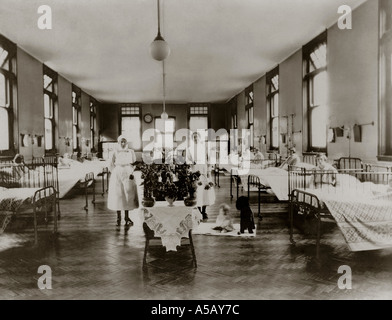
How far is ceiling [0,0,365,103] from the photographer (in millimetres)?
6336

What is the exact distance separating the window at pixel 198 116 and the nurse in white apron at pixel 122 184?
1589 cm

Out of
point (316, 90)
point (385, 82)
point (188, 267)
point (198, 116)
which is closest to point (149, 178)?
point (188, 267)

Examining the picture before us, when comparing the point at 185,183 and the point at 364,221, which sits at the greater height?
the point at 185,183

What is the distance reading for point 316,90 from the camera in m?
9.20

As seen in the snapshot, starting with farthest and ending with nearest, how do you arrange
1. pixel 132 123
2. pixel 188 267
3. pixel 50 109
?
pixel 132 123
pixel 50 109
pixel 188 267

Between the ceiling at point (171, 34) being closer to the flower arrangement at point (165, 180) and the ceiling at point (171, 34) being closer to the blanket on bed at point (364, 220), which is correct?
the flower arrangement at point (165, 180)

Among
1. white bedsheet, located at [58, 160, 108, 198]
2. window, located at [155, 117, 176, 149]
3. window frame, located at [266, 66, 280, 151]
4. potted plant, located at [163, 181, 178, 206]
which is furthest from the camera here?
window, located at [155, 117, 176, 149]

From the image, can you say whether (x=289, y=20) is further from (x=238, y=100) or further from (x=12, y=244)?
(x=238, y=100)

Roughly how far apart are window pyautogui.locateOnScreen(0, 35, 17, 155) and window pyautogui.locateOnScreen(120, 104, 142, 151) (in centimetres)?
1270

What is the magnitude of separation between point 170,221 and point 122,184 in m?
1.93

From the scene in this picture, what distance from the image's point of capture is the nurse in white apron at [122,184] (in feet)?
19.3

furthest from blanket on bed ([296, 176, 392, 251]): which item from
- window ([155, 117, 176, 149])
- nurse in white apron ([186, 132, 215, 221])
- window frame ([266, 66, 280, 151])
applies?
window ([155, 117, 176, 149])

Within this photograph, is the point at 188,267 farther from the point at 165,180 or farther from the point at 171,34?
the point at 171,34

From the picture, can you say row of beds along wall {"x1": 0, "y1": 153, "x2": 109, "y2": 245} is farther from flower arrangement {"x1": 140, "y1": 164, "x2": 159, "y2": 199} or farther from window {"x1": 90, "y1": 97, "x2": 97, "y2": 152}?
window {"x1": 90, "y1": 97, "x2": 97, "y2": 152}
